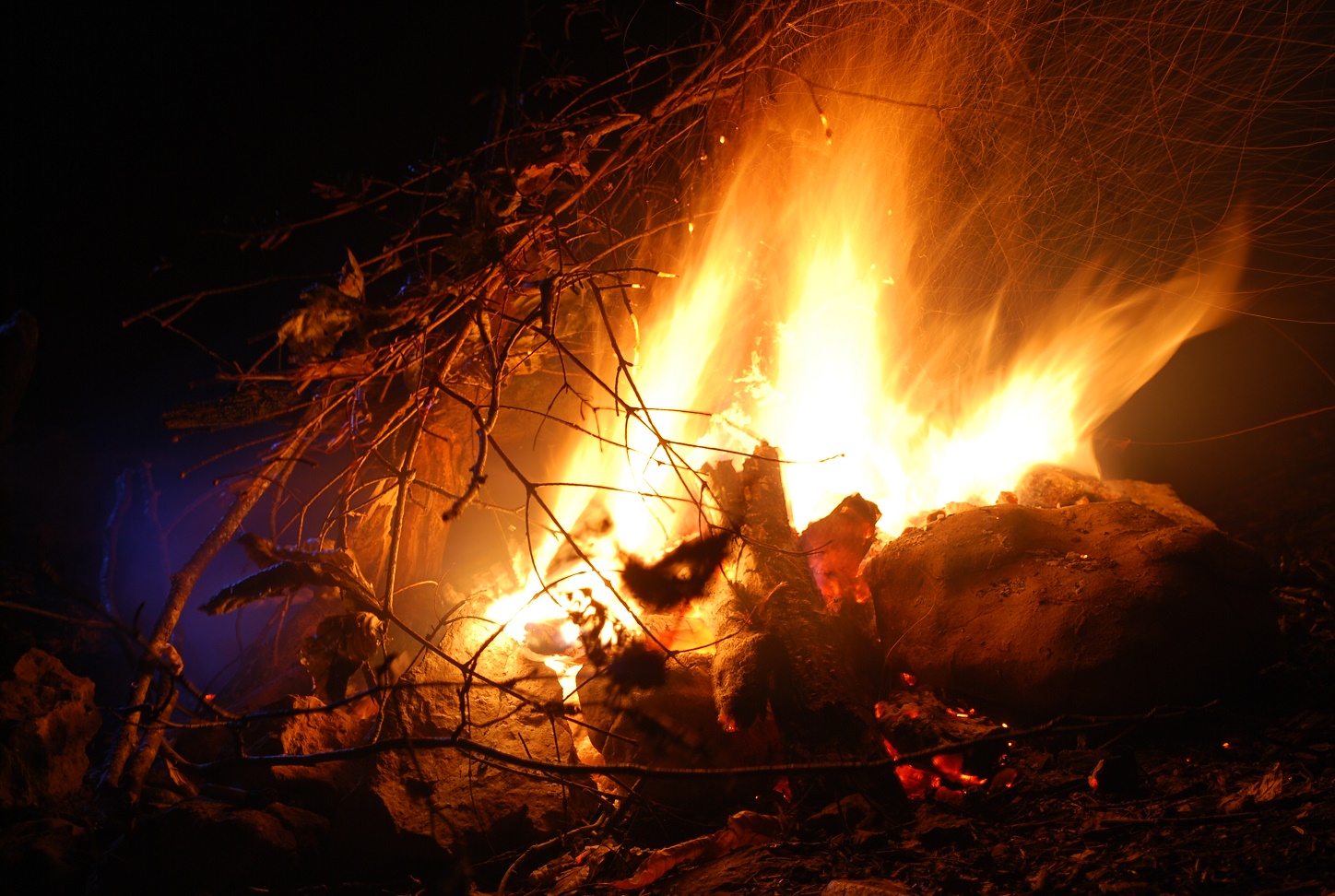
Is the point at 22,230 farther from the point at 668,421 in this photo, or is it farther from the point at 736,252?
the point at 736,252

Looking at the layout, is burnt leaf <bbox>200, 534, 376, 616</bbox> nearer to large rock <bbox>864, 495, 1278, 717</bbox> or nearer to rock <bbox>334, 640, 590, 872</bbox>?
rock <bbox>334, 640, 590, 872</bbox>

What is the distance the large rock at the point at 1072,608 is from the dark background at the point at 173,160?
3.19m

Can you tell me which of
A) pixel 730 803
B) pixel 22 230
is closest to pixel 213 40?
pixel 22 230

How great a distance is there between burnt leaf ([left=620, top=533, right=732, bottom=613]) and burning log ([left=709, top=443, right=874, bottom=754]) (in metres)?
0.16

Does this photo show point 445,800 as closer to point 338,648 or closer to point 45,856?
point 338,648

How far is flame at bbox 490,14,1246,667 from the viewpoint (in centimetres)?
498

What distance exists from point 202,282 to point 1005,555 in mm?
5643

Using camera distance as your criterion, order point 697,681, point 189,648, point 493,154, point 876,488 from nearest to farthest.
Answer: point 493,154 → point 697,681 → point 189,648 → point 876,488

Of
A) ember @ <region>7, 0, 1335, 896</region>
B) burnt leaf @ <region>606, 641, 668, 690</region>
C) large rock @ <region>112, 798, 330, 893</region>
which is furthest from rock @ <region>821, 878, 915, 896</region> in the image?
large rock @ <region>112, 798, 330, 893</region>

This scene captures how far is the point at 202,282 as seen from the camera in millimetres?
4438

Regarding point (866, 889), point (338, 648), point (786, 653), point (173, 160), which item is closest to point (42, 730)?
point (338, 648)

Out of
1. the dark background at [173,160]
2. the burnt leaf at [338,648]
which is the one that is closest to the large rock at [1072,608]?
the burnt leaf at [338,648]

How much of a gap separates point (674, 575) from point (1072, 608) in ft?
6.19

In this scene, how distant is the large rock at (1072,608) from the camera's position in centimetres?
258
